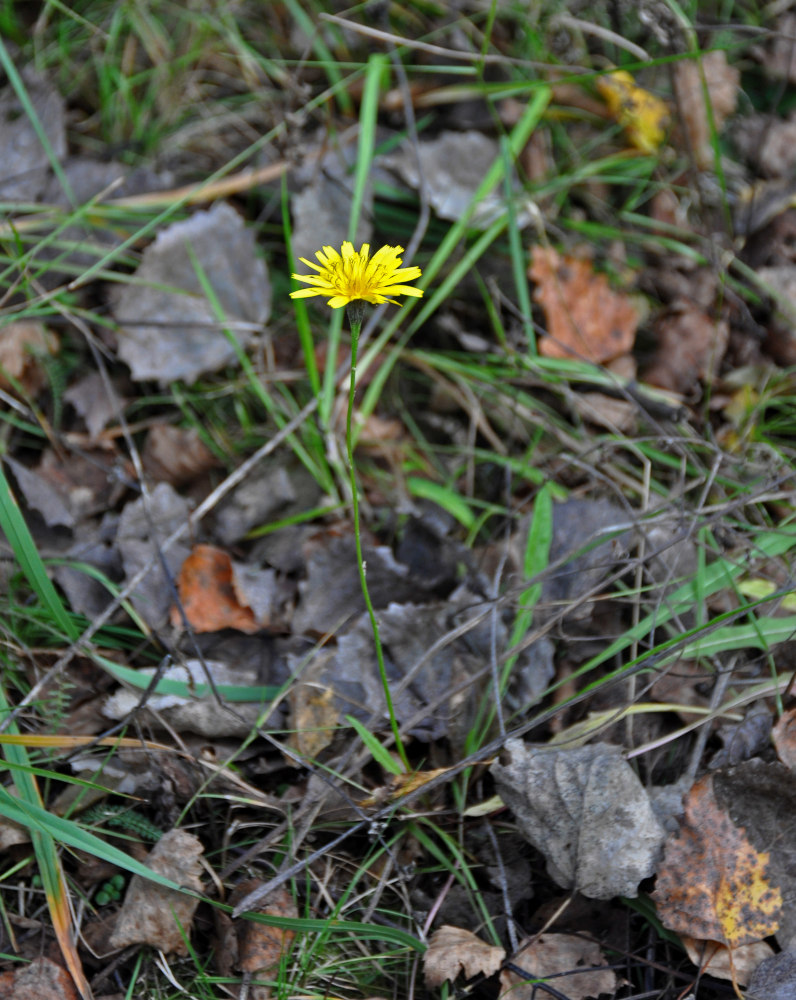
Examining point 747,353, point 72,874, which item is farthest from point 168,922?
point 747,353

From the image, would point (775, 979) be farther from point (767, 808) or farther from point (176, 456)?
point (176, 456)

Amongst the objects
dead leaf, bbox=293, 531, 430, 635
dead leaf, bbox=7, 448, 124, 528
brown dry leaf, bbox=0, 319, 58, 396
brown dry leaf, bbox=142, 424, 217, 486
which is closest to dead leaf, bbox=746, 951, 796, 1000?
dead leaf, bbox=293, 531, 430, 635

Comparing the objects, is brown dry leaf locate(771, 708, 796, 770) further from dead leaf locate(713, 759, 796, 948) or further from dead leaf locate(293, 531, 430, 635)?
dead leaf locate(293, 531, 430, 635)

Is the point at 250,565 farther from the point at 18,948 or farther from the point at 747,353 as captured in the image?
the point at 747,353

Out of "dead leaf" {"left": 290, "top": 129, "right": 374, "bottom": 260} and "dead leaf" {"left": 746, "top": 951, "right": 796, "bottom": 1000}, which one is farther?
"dead leaf" {"left": 290, "top": 129, "right": 374, "bottom": 260}

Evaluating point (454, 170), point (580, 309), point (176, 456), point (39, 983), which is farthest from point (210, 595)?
point (454, 170)

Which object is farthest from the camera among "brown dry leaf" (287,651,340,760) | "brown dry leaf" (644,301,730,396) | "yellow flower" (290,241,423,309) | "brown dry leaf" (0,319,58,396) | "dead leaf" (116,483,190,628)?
"brown dry leaf" (644,301,730,396)

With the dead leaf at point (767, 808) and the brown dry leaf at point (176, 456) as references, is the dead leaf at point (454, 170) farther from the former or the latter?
the dead leaf at point (767, 808)
